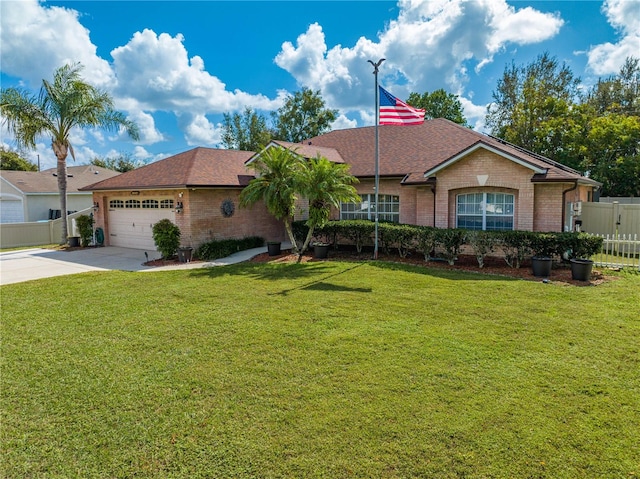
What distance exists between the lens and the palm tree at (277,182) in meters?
13.9

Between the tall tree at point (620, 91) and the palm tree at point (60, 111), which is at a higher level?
the tall tree at point (620, 91)

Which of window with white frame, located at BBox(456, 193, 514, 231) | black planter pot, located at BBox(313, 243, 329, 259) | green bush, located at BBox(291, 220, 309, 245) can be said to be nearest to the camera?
window with white frame, located at BBox(456, 193, 514, 231)

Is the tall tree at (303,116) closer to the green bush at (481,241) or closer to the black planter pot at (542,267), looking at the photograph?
the green bush at (481,241)

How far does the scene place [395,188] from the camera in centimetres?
1712

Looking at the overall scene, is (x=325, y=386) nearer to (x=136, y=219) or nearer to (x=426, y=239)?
(x=426, y=239)

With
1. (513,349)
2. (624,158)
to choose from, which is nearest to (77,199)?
(513,349)

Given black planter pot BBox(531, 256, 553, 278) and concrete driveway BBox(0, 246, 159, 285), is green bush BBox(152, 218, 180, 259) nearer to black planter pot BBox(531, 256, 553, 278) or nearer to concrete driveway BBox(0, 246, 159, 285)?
concrete driveway BBox(0, 246, 159, 285)

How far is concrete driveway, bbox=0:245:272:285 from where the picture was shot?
13410 millimetres

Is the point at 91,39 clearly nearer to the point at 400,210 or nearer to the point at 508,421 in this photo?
the point at 400,210

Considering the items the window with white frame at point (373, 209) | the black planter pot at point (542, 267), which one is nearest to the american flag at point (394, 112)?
the window with white frame at point (373, 209)

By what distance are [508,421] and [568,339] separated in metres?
2.99

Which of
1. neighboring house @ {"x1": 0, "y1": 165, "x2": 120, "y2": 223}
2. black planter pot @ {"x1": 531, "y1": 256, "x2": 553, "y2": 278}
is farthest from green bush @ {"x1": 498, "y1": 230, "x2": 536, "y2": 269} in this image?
neighboring house @ {"x1": 0, "y1": 165, "x2": 120, "y2": 223}

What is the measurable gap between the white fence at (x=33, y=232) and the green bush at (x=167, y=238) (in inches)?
339

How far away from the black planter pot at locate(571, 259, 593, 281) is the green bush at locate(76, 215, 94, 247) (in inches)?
805
